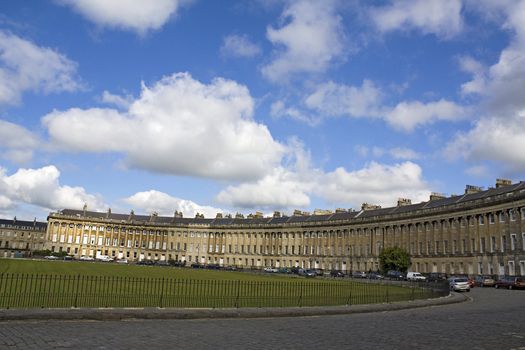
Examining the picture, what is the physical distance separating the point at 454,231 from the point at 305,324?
71.5 metres

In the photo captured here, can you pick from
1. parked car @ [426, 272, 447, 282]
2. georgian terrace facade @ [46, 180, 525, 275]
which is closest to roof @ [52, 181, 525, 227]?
georgian terrace facade @ [46, 180, 525, 275]

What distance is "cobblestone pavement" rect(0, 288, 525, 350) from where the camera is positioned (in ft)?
40.0

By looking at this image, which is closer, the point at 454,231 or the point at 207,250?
the point at 454,231

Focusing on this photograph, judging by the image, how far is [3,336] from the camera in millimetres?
12414

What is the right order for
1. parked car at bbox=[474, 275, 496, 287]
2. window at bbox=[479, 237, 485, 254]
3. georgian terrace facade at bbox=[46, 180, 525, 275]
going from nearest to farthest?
parked car at bbox=[474, 275, 496, 287], georgian terrace facade at bbox=[46, 180, 525, 275], window at bbox=[479, 237, 485, 254]

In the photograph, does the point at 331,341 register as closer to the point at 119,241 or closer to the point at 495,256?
the point at 495,256

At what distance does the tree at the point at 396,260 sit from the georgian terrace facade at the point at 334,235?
6.76 meters

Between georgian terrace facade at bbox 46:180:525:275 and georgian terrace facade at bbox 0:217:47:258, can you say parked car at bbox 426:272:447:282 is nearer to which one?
georgian terrace facade at bbox 46:180:525:275

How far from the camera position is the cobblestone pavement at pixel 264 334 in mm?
12203

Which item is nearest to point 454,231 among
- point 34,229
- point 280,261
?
point 280,261

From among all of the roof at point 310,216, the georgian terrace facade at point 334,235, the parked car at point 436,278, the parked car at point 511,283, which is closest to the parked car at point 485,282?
the parked car at point 511,283

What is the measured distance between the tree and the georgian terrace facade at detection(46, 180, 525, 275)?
6.76m

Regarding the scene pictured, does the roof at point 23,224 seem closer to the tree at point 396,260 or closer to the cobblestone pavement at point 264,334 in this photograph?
the tree at point 396,260

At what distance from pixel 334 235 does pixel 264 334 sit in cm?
9980
